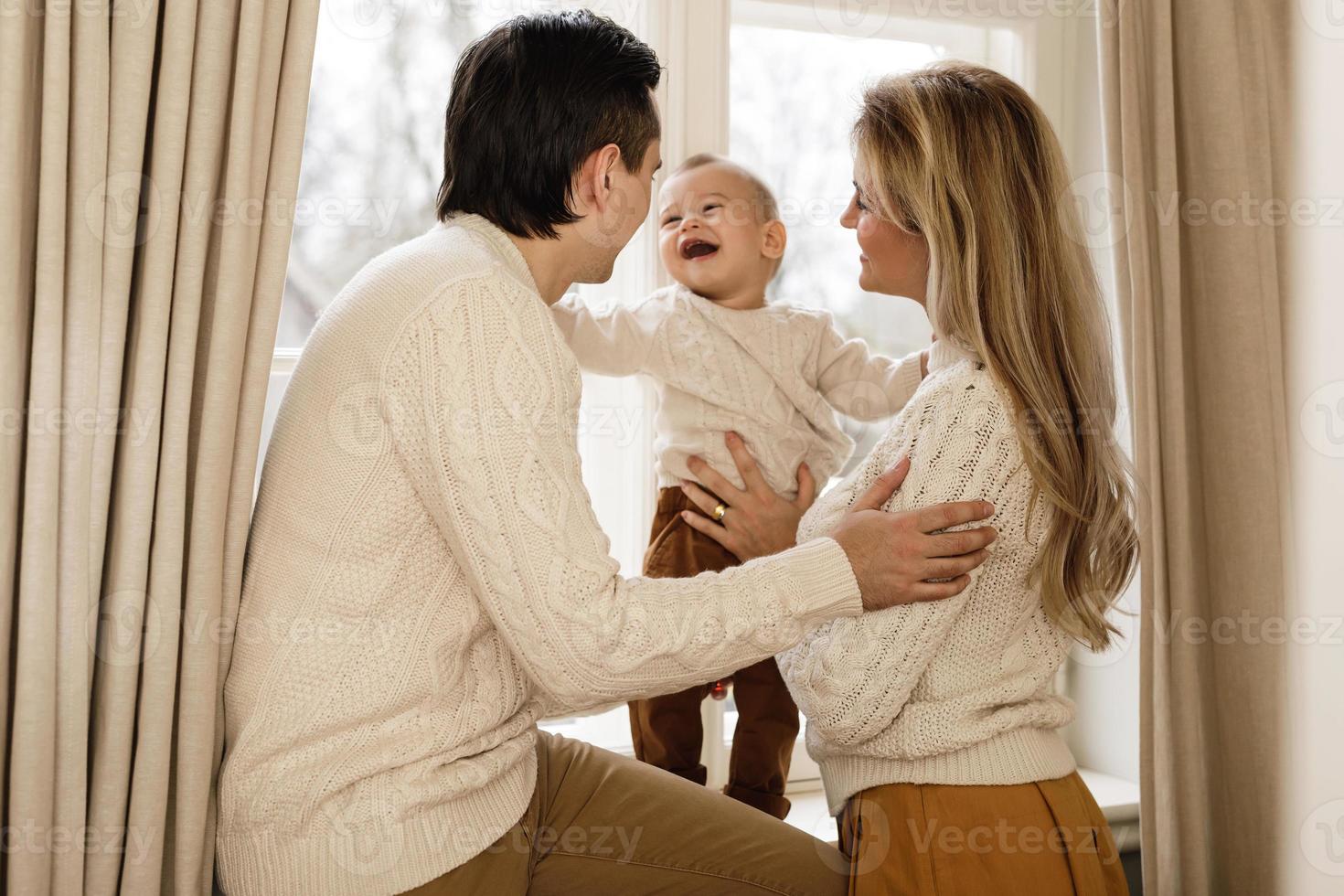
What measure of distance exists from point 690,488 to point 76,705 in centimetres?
91

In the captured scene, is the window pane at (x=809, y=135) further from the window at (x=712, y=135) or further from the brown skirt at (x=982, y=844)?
the brown skirt at (x=982, y=844)

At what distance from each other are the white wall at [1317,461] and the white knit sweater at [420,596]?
97 cm

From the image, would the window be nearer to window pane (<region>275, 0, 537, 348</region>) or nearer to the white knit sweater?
window pane (<region>275, 0, 537, 348</region>)

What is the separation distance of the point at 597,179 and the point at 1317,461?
122 cm

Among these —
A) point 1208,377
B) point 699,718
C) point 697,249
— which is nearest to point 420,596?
point 699,718

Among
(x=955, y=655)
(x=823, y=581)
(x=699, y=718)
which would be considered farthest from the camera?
(x=699, y=718)

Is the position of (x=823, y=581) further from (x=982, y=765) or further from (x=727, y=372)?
(x=727, y=372)

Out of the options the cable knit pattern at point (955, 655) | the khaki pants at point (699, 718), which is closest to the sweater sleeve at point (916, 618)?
the cable knit pattern at point (955, 655)

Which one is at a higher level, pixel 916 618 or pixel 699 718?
pixel 916 618

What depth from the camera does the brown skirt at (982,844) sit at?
1.28 metres

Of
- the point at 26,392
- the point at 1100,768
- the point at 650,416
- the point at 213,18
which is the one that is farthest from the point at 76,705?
the point at 1100,768

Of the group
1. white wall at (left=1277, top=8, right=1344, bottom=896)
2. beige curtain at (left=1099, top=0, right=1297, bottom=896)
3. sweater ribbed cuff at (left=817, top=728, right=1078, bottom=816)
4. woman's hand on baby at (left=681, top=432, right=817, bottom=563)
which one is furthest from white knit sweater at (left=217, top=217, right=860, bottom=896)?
white wall at (left=1277, top=8, right=1344, bottom=896)

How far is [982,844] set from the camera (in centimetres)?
130

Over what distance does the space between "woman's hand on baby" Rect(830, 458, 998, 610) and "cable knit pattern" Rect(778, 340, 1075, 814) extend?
0.08 ft
